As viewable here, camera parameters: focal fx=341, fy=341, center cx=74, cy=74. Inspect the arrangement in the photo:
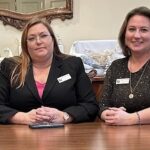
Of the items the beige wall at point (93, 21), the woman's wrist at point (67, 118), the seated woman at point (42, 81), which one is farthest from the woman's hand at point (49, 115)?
the beige wall at point (93, 21)

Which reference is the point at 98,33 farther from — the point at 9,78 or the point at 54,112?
the point at 54,112

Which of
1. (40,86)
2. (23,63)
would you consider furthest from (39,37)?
(40,86)

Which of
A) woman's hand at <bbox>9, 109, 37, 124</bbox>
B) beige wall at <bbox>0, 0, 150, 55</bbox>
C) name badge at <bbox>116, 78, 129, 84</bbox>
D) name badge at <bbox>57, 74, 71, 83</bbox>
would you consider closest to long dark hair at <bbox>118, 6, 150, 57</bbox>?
name badge at <bbox>116, 78, 129, 84</bbox>

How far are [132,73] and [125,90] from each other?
0.12 m

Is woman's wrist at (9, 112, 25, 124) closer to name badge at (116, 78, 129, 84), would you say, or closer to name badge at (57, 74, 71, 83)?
name badge at (57, 74, 71, 83)

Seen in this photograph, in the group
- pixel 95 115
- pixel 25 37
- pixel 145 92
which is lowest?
pixel 95 115

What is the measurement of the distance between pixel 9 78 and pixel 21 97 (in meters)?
0.16

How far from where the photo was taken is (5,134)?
152 cm

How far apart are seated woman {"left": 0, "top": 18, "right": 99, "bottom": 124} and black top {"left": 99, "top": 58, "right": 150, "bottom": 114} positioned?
0.34ft

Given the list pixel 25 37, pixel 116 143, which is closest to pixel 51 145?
pixel 116 143

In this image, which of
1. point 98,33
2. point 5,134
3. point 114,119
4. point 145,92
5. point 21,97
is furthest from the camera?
point 98,33

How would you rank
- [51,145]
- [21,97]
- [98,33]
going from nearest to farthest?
1. [51,145]
2. [21,97]
3. [98,33]

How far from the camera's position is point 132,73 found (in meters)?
2.02

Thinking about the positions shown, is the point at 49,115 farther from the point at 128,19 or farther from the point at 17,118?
the point at 128,19
